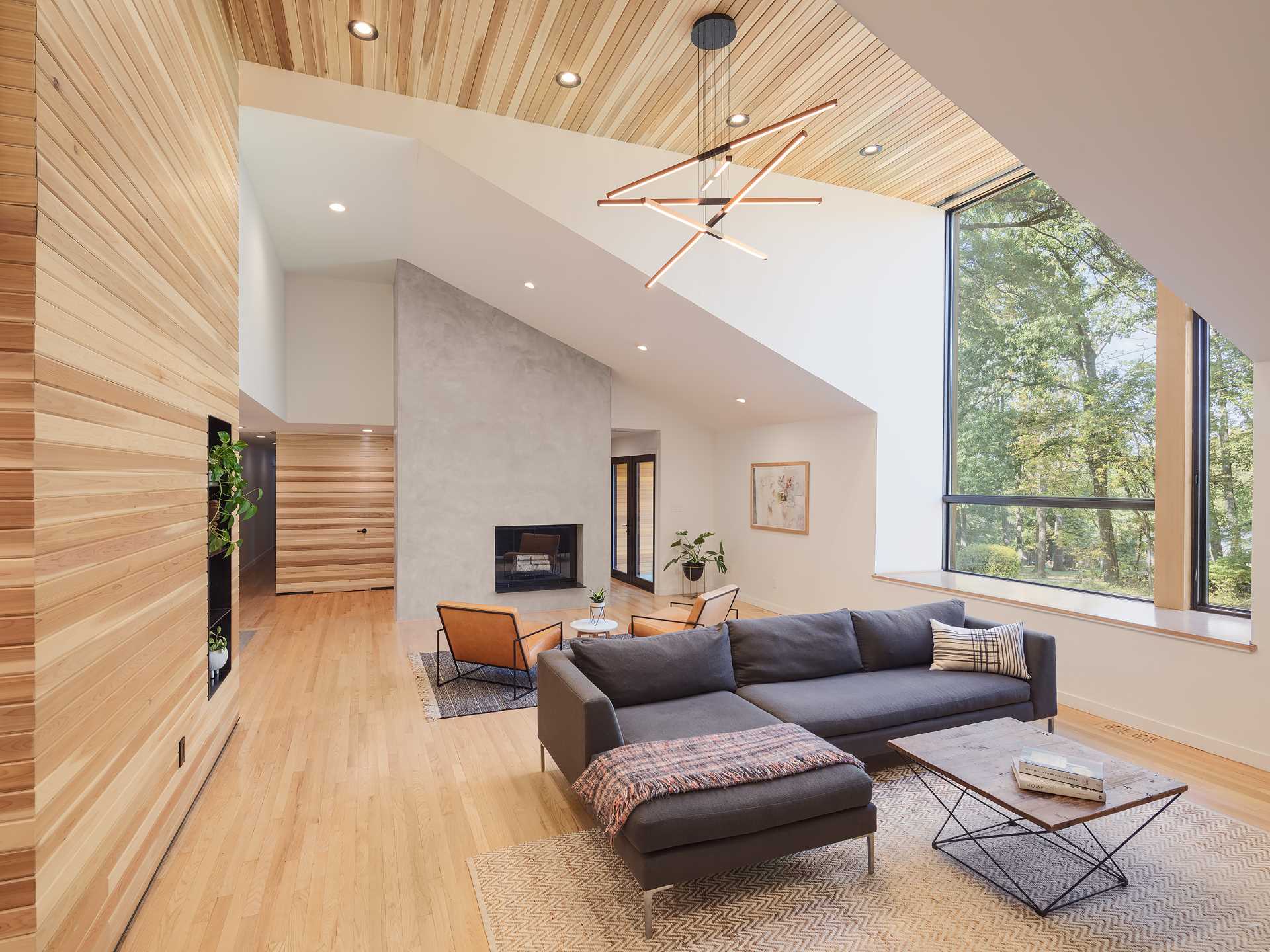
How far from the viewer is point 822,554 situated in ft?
23.2

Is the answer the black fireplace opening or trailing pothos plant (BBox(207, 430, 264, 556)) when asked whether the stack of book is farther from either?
the black fireplace opening

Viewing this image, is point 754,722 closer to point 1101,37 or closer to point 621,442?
point 1101,37

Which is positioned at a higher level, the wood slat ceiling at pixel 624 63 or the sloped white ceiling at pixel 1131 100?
the wood slat ceiling at pixel 624 63

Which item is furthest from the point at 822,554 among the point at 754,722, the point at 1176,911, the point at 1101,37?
the point at 1101,37

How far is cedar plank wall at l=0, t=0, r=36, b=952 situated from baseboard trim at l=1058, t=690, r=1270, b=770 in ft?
16.9

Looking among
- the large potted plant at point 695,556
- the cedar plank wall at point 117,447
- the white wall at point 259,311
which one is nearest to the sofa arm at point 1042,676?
the cedar plank wall at point 117,447

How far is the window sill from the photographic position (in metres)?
3.91

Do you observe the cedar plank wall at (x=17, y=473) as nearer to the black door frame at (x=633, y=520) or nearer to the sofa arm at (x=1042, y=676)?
the sofa arm at (x=1042, y=676)

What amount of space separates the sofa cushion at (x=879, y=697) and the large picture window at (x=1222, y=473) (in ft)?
5.74

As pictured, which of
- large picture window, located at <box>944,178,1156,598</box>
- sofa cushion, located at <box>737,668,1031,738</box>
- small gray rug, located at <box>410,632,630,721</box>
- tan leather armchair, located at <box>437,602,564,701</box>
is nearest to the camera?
sofa cushion, located at <box>737,668,1031,738</box>

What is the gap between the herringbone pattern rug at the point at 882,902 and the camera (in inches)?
90.8

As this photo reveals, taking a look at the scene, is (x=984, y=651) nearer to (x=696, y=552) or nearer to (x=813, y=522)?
(x=813, y=522)

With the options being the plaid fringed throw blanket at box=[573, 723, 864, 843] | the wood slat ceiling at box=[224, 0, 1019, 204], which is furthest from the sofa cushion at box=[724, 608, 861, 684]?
the wood slat ceiling at box=[224, 0, 1019, 204]

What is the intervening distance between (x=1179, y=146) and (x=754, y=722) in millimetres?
2851
